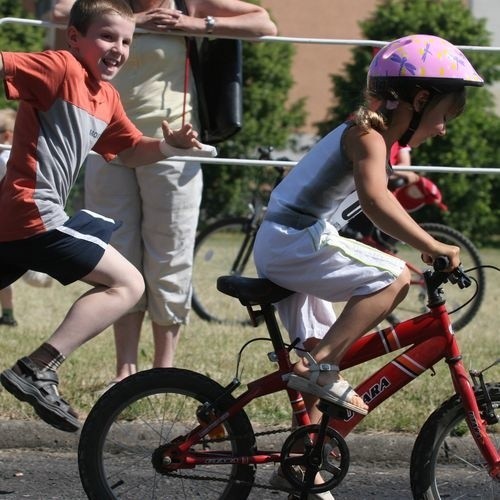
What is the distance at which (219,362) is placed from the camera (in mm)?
6676

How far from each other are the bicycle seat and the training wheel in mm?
444

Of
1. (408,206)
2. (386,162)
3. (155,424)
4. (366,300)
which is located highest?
(386,162)

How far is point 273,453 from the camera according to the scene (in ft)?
13.9

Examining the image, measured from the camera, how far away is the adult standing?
5.84 metres

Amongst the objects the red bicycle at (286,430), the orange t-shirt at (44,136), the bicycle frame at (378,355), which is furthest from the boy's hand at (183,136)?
the bicycle frame at (378,355)

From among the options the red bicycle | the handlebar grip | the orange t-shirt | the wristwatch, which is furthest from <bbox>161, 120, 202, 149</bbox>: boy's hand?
the wristwatch

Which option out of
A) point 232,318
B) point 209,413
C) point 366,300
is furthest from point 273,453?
point 232,318

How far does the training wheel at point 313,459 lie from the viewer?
164 inches

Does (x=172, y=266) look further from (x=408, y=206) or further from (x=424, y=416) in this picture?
(x=408, y=206)

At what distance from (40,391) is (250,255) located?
4.77 metres

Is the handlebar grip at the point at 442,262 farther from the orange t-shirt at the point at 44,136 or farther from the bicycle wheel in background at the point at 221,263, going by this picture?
→ the bicycle wheel in background at the point at 221,263

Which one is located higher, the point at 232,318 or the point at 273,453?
the point at 273,453

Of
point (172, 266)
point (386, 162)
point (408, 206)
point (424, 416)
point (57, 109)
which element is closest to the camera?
point (386, 162)

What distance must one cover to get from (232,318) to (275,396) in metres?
3.13
